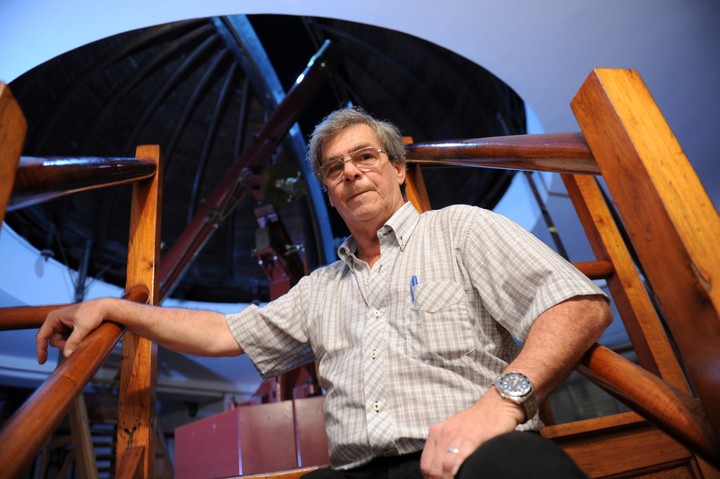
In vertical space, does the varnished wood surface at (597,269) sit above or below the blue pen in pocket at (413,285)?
above

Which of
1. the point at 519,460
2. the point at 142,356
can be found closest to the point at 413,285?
the point at 519,460

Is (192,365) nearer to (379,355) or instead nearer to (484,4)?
(484,4)

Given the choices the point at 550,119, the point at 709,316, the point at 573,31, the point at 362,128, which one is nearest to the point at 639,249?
the point at 709,316

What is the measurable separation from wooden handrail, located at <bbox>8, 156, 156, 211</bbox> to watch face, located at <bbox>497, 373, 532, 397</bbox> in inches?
30.0

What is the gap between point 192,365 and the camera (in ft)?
24.4

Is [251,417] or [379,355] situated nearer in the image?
[379,355]

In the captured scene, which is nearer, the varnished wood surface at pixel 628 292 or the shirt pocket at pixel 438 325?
the shirt pocket at pixel 438 325

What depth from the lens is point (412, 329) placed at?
45.3 inches

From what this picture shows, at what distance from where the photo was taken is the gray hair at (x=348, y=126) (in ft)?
5.18

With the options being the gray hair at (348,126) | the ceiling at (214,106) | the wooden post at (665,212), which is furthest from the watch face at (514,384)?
the ceiling at (214,106)

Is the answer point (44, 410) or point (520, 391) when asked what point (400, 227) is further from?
Answer: point (44, 410)

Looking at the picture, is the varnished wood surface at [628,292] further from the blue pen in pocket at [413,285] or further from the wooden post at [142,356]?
the wooden post at [142,356]

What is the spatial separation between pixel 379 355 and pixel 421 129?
225 inches

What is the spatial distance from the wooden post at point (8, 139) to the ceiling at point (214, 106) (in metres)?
4.24
